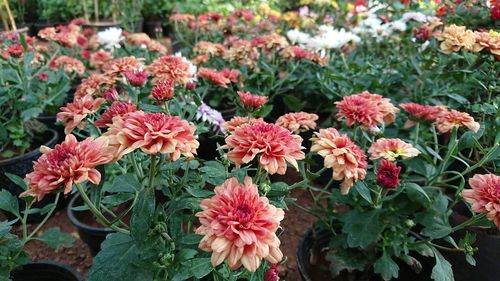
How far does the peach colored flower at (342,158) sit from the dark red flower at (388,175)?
127 millimetres

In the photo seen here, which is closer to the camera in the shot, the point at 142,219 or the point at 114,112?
the point at 142,219

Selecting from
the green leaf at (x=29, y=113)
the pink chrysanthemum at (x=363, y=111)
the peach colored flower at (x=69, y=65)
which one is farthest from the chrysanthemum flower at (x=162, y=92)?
the peach colored flower at (x=69, y=65)

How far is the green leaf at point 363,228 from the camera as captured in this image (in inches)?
49.6

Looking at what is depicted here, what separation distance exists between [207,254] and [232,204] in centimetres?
28

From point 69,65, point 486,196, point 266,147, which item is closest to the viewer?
point 266,147

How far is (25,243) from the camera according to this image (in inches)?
48.1

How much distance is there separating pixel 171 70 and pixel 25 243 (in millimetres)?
710

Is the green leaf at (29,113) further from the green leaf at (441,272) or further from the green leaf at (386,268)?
the green leaf at (441,272)

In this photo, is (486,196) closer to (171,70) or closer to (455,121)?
(455,121)

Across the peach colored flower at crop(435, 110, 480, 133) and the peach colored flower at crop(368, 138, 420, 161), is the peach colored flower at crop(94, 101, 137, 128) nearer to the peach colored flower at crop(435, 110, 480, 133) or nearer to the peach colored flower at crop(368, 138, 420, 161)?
the peach colored flower at crop(368, 138, 420, 161)

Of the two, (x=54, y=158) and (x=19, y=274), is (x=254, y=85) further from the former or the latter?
(x=54, y=158)

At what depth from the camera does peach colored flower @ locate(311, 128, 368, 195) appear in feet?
2.91

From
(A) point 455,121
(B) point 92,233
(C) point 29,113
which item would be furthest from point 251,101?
(C) point 29,113

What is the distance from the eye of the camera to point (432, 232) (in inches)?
48.6
